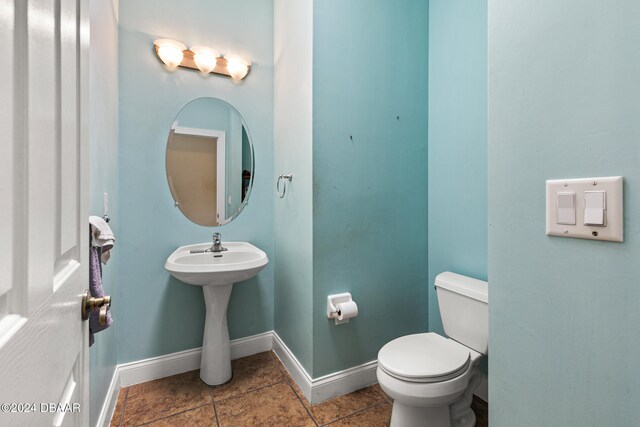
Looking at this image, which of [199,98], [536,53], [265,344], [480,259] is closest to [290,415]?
[265,344]

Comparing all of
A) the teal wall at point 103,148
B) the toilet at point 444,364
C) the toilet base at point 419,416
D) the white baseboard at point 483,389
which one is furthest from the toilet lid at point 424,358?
the teal wall at point 103,148

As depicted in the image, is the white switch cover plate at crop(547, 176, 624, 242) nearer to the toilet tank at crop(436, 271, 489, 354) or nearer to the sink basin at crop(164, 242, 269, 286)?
the toilet tank at crop(436, 271, 489, 354)

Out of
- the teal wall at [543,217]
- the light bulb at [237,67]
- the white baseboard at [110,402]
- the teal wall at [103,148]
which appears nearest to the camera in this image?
the teal wall at [543,217]

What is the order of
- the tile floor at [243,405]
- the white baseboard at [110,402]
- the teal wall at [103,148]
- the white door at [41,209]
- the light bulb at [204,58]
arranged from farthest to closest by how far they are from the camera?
→ the light bulb at [204,58] → the tile floor at [243,405] → the white baseboard at [110,402] → the teal wall at [103,148] → the white door at [41,209]

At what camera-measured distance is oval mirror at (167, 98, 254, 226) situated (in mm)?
1889

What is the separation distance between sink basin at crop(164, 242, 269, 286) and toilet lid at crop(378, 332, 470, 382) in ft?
2.66

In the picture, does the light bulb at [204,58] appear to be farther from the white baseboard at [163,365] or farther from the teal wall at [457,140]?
the white baseboard at [163,365]

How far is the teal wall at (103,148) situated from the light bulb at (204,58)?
418 mm

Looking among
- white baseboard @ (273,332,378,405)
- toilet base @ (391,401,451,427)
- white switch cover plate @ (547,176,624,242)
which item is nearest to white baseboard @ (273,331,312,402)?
white baseboard @ (273,332,378,405)

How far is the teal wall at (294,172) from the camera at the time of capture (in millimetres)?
1618

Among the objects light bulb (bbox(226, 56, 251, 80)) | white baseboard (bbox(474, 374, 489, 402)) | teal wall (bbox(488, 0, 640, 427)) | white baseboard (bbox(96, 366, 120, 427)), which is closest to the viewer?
teal wall (bbox(488, 0, 640, 427))

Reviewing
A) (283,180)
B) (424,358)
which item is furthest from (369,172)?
(424,358)

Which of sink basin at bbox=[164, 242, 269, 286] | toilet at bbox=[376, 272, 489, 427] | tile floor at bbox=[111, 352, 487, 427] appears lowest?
tile floor at bbox=[111, 352, 487, 427]

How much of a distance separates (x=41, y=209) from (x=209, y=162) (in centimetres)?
166
